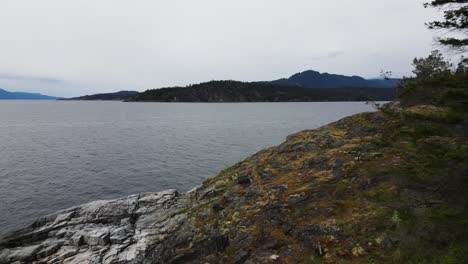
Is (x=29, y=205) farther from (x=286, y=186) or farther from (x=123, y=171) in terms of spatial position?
(x=286, y=186)

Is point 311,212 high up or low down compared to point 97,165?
up

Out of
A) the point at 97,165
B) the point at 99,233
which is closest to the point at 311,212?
the point at 99,233

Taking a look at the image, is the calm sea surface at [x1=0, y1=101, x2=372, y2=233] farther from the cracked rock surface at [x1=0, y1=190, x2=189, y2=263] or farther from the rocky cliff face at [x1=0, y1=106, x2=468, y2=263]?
the rocky cliff face at [x1=0, y1=106, x2=468, y2=263]

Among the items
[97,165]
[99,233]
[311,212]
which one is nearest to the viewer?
[311,212]

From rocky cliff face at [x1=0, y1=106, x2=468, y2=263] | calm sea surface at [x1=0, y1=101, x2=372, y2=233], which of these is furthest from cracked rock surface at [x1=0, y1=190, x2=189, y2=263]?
calm sea surface at [x1=0, y1=101, x2=372, y2=233]

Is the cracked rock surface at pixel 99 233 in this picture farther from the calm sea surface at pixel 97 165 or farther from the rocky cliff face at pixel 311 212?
the calm sea surface at pixel 97 165

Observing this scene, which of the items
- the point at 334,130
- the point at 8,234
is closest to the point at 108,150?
the point at 8,234

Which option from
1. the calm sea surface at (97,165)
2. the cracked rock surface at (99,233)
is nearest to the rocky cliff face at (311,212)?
the cracked rock surface at (99,233)

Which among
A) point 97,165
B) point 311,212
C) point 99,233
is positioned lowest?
point 97,165

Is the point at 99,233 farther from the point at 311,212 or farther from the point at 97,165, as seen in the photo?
the point at 97,165

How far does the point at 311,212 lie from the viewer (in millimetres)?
15930

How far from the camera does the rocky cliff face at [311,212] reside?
11812mm

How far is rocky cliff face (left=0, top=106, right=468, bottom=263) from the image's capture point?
11812mm

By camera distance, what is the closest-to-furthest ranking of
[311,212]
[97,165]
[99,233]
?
[311,212]
[99,233]
[97,165]
